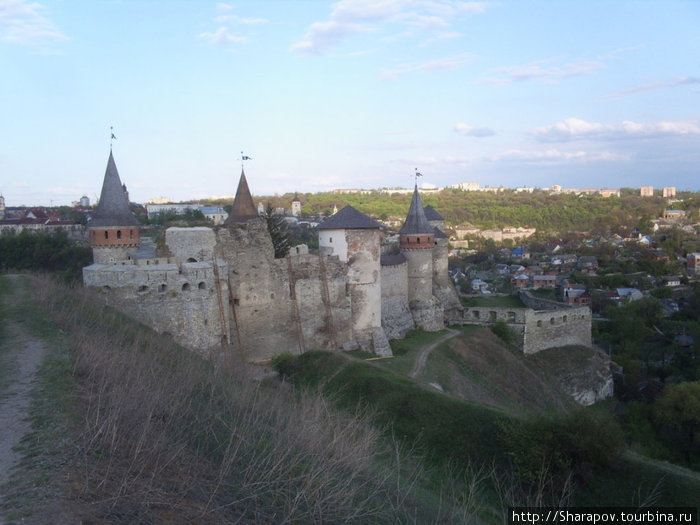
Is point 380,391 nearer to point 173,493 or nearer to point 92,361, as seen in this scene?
point 92,361

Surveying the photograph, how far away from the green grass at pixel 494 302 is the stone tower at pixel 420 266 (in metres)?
6.55

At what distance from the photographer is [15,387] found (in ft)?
26.1

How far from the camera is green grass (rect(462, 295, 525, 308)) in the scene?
1334 inches

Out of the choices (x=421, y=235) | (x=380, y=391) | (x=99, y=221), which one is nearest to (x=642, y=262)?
(x=421, y=235)

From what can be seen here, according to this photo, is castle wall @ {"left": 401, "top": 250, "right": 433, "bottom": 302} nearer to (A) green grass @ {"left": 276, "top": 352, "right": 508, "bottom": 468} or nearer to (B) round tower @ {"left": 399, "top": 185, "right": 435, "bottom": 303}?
(B) round tower @ {"left": 399, "top": 185, "right": 435, "bottom": 303}

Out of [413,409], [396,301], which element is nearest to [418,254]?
[396,301]

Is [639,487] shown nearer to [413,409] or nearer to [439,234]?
[413,409]

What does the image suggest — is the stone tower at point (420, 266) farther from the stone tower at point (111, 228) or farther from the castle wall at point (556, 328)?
the stone tower at point (111, 228)

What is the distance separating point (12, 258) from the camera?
33281mm

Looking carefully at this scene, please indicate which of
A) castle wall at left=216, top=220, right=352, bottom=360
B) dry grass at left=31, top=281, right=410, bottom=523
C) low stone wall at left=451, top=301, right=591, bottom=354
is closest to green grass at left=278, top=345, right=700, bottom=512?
castle wall at left=216, top=220, right=352, bottom=360

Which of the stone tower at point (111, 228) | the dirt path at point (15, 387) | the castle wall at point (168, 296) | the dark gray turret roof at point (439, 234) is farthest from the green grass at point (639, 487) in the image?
the dark gray turret roof at point (439, 234)

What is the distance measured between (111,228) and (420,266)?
1387cm

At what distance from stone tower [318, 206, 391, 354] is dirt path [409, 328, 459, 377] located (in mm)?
1336

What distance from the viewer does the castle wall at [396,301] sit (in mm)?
24594
